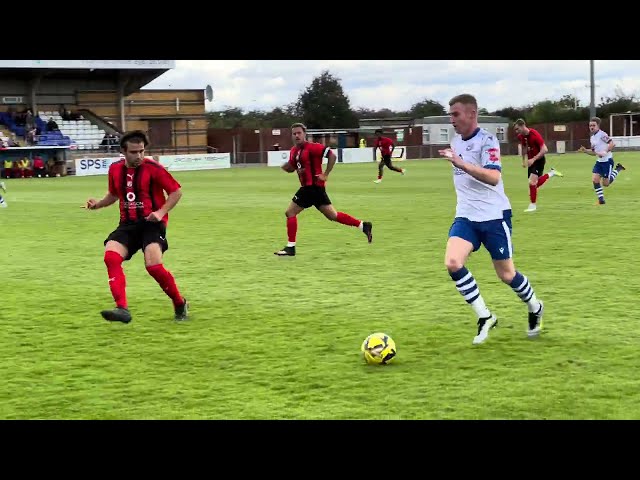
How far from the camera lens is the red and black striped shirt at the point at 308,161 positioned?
14.3 meters

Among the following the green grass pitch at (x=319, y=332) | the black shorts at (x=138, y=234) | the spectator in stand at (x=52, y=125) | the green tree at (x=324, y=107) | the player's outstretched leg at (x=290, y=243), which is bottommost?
the green grass pitch at (x=319, y=332)

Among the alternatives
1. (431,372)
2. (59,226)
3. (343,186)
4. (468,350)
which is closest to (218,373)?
(431,372)

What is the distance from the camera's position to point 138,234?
9227mm

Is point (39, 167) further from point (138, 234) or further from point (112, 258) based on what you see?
point (112, 258)

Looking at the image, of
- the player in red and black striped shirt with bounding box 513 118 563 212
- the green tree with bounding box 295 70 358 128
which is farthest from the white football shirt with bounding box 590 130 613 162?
the green tree with bounding box 295 70 358 128

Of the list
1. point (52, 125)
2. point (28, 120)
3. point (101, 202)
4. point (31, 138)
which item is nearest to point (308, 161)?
point (101, 202)

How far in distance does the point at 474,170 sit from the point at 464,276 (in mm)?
960

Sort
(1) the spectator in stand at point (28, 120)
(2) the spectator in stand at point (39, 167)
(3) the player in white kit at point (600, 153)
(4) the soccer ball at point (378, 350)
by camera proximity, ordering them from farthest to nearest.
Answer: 1. (1) the spectator in stand at point (28, 120)
2. (2) the spectator in stand at point (39, 167)
3. (3) the player in white kit at point (600, 153)
4. (4) the soccer ball at point (378, 350)

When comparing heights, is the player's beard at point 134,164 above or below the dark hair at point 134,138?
below

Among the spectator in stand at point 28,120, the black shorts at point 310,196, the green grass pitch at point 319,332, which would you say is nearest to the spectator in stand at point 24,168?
the spectator in stand at point 28,120

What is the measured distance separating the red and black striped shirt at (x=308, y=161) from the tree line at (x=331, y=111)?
3320 inches

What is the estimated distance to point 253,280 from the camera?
467 inches

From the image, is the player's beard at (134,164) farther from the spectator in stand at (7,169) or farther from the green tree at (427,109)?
the green tree at (427,109)
